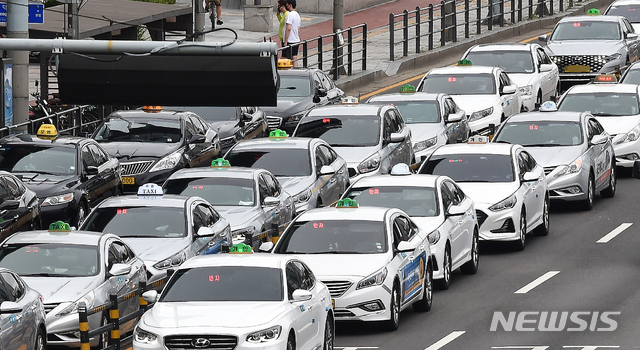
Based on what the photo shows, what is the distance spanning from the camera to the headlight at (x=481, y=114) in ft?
102

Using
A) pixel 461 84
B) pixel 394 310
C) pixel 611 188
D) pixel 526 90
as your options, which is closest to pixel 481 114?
pixel 461 84

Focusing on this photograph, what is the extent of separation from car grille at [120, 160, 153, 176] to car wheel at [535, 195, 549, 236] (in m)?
7.02

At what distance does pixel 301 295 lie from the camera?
47.2 ft

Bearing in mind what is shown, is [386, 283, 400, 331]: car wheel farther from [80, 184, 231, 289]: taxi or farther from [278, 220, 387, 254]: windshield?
[80, 184, 231, 289]: taxi

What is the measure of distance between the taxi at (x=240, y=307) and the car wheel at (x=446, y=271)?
176 inches

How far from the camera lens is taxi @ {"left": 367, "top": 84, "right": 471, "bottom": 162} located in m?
28.1

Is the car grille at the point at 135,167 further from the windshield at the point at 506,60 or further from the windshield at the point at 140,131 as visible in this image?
the windshield at the point at 506,60

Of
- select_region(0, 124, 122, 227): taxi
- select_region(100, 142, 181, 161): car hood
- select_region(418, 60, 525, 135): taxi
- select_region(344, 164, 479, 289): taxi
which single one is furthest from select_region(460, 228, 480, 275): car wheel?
select_region(418, 60, 525, 135): taxi

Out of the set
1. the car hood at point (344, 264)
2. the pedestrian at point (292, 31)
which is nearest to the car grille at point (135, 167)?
the car hood at point (344, 264)

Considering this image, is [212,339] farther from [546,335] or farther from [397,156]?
[397,156]

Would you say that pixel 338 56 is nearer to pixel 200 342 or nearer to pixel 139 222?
pixel 139 222

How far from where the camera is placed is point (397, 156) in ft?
85.7

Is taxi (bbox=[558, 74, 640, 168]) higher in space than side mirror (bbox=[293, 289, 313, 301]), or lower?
higher

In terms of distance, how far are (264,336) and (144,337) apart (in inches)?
49.2
